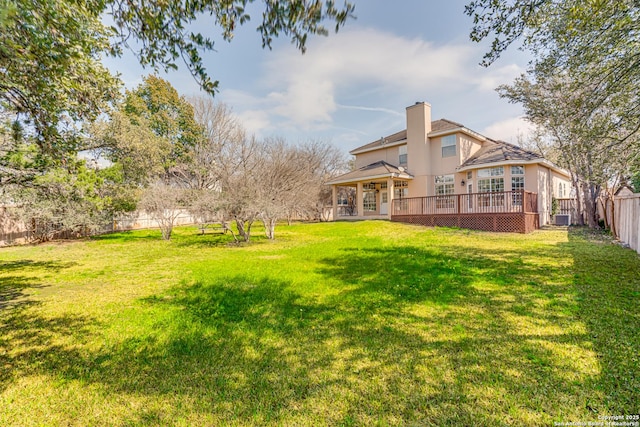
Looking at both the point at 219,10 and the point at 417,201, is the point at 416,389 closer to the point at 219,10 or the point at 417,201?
the point at 219,10

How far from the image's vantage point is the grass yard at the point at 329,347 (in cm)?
238

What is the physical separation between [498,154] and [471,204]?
4.39 meters

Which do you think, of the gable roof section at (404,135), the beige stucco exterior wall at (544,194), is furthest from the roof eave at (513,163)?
the gable roof section at (404,135)

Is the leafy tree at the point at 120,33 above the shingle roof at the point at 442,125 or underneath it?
underneath

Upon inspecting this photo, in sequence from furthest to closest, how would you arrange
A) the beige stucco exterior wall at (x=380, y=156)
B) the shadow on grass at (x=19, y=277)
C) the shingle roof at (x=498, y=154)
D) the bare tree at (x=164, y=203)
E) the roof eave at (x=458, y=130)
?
the beige stucco exterior wall at (x=380, y=156) → the roof eave at (x=458, y=130) → the shingle roof at (x=498, y=154) → the bare tree at (x=164, y=203) → the shadow on grass at (x=19, y=277)

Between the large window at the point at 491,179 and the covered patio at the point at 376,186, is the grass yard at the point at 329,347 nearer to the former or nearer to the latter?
the large window at the point at 491,179

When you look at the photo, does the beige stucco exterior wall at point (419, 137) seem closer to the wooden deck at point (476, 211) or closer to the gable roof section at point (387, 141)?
the gable roof section at point (387, 141)

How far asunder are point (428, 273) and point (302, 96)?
7.24 meters

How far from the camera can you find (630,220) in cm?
880

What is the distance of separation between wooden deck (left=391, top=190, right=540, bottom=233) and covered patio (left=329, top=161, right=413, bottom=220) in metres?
1.61

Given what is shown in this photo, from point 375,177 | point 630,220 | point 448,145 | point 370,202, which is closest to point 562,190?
point 448,145

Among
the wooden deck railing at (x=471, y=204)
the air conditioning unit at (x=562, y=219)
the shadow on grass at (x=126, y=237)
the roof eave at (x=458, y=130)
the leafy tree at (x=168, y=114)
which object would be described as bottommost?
the shadow on grass at (x=126, y=237)

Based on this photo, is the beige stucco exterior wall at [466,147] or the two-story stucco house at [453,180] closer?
the two-story stucco house at [453,180]

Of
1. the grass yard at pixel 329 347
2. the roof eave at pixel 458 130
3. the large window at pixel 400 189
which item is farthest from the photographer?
the large window at pixel 400 189
